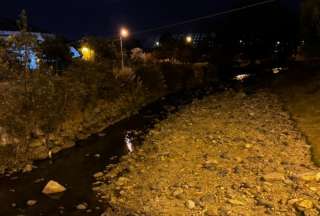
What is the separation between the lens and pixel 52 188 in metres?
10.8

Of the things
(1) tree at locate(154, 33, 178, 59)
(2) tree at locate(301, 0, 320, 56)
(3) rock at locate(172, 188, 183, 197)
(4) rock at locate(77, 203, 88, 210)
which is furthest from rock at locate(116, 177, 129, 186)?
(1) tree at locate(154, 33, 178, 59)

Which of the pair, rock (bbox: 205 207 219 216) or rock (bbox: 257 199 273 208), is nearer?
rock (bbox: 205 207 219 216)

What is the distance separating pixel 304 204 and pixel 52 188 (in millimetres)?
6701

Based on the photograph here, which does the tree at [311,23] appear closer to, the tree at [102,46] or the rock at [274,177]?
the tree at [102,46]

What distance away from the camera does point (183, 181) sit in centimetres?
1052

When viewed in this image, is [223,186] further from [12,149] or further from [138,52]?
[138,52]

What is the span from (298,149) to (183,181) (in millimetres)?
4162

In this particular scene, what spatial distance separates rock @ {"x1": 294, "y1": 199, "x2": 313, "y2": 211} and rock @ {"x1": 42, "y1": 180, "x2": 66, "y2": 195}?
Result: 628cm

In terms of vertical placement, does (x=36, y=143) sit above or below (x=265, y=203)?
above

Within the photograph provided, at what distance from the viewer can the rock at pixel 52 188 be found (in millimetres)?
10750

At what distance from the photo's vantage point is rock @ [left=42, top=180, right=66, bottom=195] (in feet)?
35.3

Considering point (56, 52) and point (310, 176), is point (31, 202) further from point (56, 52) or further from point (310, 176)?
point (56, 52)

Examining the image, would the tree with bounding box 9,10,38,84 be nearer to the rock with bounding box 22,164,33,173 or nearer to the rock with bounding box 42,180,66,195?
the rock with bounding box 22,164,33,173

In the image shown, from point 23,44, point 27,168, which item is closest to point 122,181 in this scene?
point 27,168
